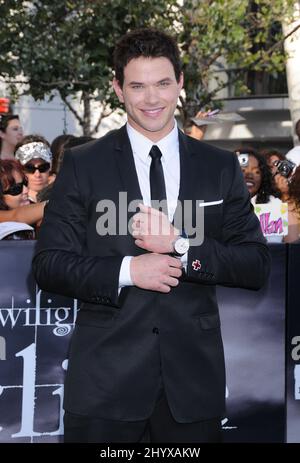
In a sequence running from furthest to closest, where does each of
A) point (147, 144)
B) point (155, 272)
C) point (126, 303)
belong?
point (147, 144) < point (126, 303) < point (155, 272)

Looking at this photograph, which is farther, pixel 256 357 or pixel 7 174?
pixel 7 174

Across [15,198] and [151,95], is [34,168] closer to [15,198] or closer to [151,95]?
[15,198]

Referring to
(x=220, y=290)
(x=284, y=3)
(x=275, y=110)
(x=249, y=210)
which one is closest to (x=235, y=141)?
(x=275, y=110)

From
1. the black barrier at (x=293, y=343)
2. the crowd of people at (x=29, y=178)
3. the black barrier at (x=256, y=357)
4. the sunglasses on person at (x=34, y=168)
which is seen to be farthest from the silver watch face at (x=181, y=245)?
the sunglasses on person at (x=34, y=168)

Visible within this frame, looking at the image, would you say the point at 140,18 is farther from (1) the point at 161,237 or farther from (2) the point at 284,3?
(1) the point at 161,237

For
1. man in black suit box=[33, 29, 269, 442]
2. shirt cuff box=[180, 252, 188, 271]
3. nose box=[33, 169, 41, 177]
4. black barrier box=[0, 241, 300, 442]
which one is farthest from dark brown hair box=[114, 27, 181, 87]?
nose box=[33, 169, 41, 177]

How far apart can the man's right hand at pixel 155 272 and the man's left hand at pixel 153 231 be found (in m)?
0.03

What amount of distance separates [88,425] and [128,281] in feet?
1.66

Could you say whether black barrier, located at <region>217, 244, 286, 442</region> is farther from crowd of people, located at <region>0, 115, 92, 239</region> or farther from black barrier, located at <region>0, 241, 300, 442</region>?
crowd of people, located at <region>0, 115, 92, 239</region>

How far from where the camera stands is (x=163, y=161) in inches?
125

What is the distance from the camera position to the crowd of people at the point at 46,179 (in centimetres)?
575

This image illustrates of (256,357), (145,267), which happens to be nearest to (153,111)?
(145,267)

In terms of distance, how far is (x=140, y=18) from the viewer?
12.1m

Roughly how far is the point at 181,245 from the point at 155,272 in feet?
0.44
